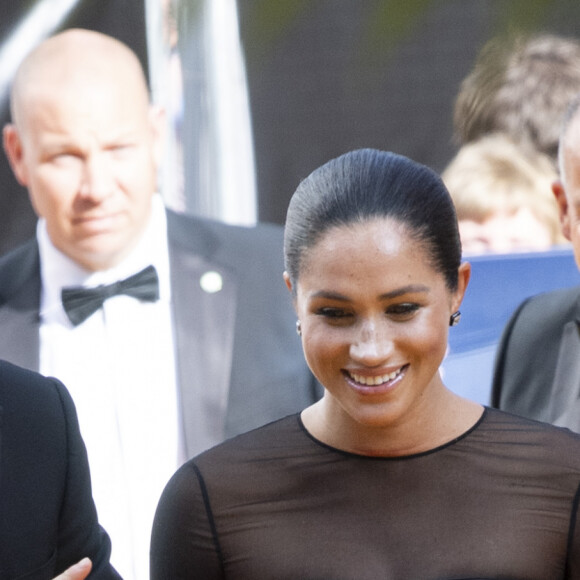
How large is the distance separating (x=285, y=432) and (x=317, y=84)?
4.93ft

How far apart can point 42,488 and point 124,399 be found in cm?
92

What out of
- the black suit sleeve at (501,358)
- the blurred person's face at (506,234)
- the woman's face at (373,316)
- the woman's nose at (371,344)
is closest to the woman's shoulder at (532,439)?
the woman's face at (373,316)

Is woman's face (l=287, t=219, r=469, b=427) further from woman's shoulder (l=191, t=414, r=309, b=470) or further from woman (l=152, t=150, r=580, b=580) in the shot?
woman's shoulder (l=191, t=414, r=309, b=470)

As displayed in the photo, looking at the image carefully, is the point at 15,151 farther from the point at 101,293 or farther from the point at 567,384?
the point at 567,384

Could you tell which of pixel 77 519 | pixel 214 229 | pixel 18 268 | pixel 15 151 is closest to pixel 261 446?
pixel 77 519

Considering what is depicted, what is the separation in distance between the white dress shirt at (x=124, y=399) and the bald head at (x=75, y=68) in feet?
1.82

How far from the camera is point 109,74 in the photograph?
111 inches

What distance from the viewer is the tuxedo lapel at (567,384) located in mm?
2543

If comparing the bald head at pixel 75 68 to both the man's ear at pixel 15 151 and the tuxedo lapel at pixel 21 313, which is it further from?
the tuxedo lapel at pixel 21 313

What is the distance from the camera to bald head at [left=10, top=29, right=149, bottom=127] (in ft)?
9.21

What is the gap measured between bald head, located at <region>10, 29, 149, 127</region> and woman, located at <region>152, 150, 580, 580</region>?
1326mm

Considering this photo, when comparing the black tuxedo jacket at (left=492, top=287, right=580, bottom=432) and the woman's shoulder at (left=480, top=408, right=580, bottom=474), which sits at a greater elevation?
the woman's shoulder at (left=480, top=408, right=580, bottom=474)

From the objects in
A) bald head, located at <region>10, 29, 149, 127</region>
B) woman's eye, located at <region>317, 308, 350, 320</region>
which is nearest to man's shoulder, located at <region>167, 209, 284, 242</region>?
bald head, located at <region>10, 29, 149, 127</region>

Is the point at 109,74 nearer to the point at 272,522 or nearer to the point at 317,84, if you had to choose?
the point at 317,84
